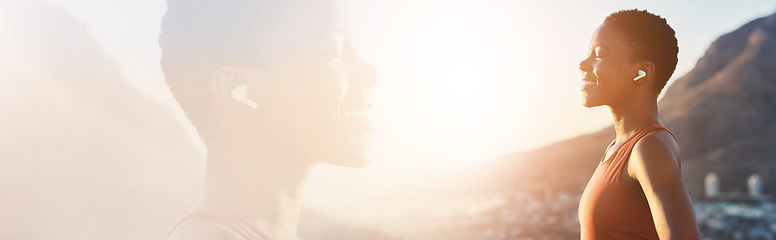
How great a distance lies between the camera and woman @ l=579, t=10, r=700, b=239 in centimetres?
174

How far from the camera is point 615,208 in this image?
1.87m

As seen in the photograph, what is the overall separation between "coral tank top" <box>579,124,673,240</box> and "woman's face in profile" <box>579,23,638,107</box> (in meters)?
0.17

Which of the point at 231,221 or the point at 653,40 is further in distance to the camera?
the point at 231,221

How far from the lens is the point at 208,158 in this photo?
235 centimetres

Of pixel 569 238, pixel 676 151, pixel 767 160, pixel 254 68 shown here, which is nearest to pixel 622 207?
pixel 676 151

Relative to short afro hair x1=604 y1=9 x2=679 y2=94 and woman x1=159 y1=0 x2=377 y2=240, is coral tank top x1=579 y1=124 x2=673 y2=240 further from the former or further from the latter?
woman x1=159 y1=0 x2=377 y2=240

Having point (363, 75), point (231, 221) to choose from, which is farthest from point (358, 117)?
point (231, 221)

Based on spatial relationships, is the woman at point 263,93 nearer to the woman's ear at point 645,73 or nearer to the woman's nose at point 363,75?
the woman's nose at point 363,75

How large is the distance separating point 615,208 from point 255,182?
1.28m

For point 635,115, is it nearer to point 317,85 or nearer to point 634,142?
point 634,142

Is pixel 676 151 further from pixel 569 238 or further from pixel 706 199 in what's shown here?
pixel 706 199

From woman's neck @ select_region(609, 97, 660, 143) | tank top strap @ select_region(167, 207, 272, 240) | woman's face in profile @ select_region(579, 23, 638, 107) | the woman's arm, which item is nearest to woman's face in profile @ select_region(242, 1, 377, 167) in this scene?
→ tank top strap @ select_region(167, 207, 272, 240)

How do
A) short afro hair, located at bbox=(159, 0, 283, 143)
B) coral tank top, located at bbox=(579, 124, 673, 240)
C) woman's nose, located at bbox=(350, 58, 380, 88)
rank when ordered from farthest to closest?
woman's nose, located at bbox=(350, 58, 380, 88), short afro hair, located at bbox=(159, 0, 283, 143), coral tank top, located at bbox=(579, 124, 673, 240)

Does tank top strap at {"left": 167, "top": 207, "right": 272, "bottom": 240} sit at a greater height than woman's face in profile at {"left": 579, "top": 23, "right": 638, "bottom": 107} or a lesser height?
lesser
